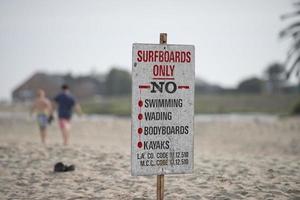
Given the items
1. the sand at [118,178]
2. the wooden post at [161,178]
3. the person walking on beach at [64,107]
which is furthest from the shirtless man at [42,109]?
the wooden post at [161,178]

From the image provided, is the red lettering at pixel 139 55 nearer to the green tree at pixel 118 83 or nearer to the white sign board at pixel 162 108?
the white sign board at pixel 162 108

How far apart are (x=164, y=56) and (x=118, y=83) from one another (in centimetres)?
8339

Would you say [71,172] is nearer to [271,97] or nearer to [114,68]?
[271,97]

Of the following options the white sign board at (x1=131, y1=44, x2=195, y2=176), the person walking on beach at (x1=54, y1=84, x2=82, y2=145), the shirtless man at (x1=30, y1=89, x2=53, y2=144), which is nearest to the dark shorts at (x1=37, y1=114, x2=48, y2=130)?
the shirtless man at (x1=30, y1=89, x2=53, y2=144)

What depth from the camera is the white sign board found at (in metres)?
5.23

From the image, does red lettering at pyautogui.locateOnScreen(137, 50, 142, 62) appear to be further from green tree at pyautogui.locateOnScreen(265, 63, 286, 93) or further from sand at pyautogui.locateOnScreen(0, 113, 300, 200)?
green tree at pyautogui.locateOnScreen(265, 63, 286, 93)

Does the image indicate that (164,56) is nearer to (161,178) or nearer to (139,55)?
(139,55)

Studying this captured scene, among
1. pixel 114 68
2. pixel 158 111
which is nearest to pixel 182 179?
pixel 158 111

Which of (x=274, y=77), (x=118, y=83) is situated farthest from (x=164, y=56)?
(x=274, y=77)

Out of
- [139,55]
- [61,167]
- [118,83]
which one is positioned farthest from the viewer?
[118,83]

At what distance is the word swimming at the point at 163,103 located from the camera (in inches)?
208

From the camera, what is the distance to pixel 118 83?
8838cm

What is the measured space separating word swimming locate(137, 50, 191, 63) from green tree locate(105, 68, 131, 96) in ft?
272

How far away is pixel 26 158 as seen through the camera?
9.37 m
